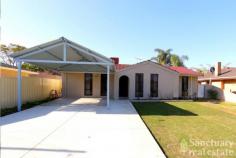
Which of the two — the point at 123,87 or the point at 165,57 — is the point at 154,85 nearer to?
the point at 123,87

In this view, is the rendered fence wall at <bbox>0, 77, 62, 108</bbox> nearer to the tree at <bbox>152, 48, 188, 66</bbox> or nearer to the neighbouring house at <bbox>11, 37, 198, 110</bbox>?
the neighbouring house at <bbox>11, 37, 198, 110</bbox>

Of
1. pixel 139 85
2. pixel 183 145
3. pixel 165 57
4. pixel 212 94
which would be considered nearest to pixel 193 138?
pixel 183 145

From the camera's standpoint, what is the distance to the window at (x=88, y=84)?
18734 mm

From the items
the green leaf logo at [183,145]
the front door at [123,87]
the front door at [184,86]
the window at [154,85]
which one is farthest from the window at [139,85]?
the green leaf logo at [183,145]

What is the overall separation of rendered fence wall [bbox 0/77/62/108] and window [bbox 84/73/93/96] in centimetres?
328

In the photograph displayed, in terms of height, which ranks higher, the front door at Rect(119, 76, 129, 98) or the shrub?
the front door at Rect(119, 76, 129, 98)

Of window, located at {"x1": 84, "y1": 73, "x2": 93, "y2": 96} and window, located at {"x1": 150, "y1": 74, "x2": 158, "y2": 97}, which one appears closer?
window, located at {"x1": 150, "y1": 74, "x2": 158, "y2": 97}

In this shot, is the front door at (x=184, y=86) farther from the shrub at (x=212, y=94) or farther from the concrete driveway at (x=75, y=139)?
the concrete driveway at (x=75, y=139)

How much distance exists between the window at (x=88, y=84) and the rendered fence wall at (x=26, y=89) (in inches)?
129

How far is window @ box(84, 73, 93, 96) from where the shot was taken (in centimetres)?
1873

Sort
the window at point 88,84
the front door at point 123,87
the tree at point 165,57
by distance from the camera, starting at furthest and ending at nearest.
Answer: the tree at point 165,57, the window at point 88,84, the front door at point 123,87

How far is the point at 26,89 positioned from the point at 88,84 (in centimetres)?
682

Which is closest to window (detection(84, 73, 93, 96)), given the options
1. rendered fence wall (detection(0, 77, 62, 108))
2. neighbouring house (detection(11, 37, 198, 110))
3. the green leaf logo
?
neighbouring house (detection(11, 37, 198, 110))

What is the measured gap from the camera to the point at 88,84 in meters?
18.8
